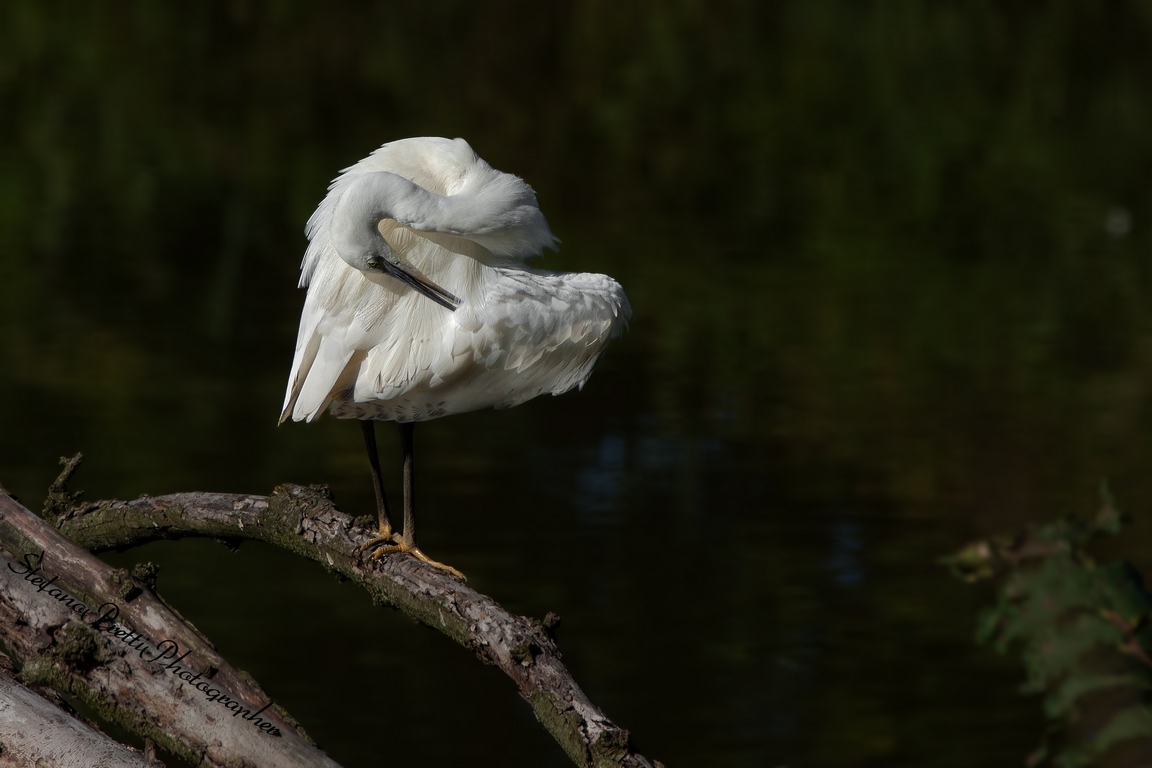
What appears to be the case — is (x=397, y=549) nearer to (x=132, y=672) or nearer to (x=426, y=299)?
(x=426, y=299)

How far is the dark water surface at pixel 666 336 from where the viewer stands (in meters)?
6.10

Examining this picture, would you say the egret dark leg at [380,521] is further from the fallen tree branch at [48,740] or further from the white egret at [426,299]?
the fallen tree branch at [48,740]

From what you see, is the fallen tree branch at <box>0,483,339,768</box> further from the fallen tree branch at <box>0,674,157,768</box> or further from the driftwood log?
the fallen tree branch at <box>0,674,157,768</box>

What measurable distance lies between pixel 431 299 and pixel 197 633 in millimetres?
825

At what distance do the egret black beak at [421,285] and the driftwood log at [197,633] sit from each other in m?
0.42

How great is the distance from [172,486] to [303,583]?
0.92 m

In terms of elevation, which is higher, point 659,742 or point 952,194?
point 952,194

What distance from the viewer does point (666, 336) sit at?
28.9 ft

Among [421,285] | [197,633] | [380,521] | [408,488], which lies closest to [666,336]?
[408,488]

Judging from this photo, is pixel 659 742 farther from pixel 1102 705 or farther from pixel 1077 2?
pixel 1077 2

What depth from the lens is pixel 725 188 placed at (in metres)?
11.2

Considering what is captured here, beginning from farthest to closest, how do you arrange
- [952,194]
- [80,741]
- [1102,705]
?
[952,194], [1102,705], [80,741]

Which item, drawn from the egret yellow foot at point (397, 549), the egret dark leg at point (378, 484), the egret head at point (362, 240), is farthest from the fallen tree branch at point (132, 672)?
the egret head at point (362, 240)

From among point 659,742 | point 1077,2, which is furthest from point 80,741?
point 1077,2
